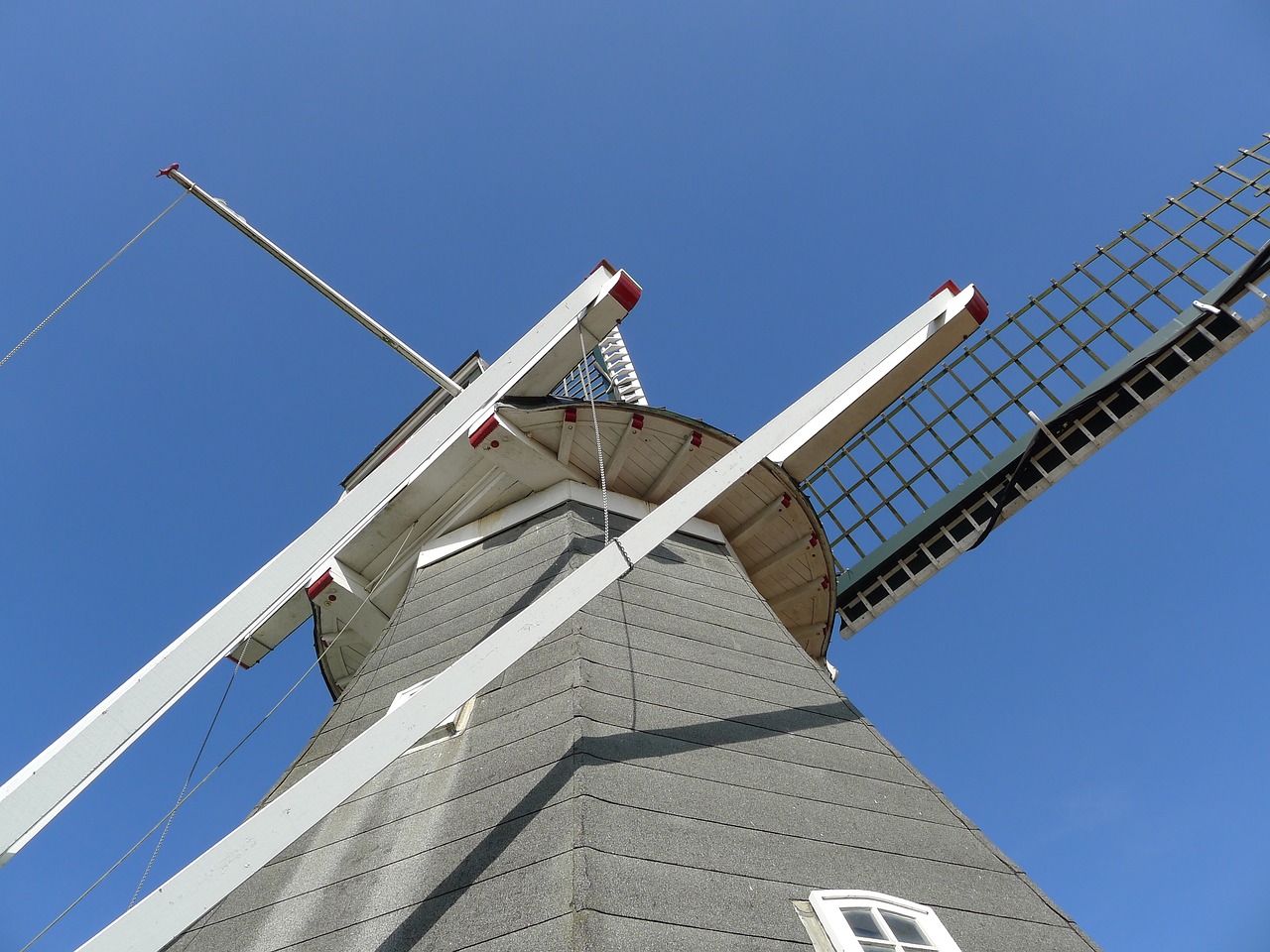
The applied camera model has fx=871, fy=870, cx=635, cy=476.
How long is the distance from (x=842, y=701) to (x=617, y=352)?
7383mm

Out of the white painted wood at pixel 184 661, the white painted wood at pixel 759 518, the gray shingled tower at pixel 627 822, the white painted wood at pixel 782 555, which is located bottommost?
the gray shingled tower at pixel 627 822

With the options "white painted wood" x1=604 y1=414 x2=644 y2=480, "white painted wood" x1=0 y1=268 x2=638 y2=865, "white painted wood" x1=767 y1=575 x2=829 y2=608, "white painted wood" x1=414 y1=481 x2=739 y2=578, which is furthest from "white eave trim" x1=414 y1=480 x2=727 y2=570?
"white painted wood" x1=0 y1=268 x2=638 y2=865

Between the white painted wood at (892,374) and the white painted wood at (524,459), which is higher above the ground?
the white painted wood at (524,459)

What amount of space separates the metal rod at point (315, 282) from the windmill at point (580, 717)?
0.09 m

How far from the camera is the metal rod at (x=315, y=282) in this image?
18.8ft

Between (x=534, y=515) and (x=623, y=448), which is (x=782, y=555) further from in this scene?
(x=534, y=515)

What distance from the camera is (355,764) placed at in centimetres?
296

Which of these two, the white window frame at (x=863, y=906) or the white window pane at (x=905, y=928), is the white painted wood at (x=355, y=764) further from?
the white window pane at (x=905, y=928)

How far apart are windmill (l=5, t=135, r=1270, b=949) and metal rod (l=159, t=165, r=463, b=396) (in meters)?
0.09

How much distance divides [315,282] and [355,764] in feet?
14.0

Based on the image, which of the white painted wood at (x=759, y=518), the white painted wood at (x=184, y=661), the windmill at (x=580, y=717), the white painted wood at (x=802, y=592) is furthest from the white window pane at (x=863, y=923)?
the white painted wood at (x=802, y=592)

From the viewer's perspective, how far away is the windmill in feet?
9.77

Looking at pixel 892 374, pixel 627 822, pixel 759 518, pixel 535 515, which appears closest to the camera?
pixel 627 822

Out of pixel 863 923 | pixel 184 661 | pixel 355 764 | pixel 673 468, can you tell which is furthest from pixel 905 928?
pixel 673 468
